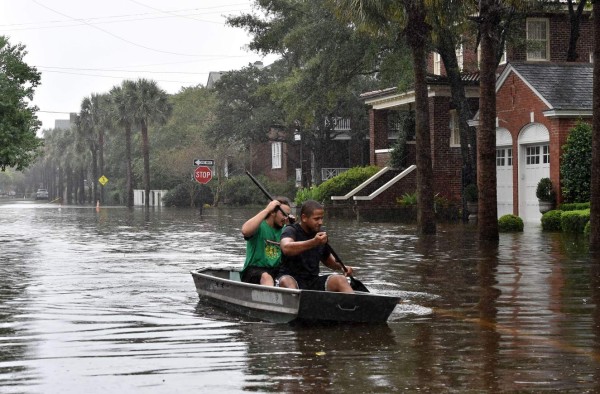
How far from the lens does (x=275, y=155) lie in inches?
3167

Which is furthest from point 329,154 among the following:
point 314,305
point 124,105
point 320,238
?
point 314,305

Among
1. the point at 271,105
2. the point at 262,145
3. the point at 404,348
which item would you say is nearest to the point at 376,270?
the point at 404,348

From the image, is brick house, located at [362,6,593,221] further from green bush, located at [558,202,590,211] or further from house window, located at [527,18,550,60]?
green bush, located at [558,202,590,211]

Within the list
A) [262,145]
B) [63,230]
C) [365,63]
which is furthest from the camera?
[262,145]

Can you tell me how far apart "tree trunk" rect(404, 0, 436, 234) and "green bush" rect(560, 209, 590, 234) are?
12.3 ft

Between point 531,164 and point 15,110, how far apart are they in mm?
19010

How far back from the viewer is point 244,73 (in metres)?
69.2

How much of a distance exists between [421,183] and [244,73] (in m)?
39.5

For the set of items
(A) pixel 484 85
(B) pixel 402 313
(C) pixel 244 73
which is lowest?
(B) pixel 402 313

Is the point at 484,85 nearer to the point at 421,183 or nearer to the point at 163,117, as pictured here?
the point at 421,183

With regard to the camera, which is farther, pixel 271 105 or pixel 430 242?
pixel 271 105

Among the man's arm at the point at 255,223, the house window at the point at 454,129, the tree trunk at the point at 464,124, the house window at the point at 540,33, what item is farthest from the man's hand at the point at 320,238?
the house window at the point at 454,129

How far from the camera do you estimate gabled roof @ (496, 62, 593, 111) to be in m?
34.1

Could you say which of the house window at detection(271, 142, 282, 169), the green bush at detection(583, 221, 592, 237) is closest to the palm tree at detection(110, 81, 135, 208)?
the house window at detection(271, 142, 282, 169)
